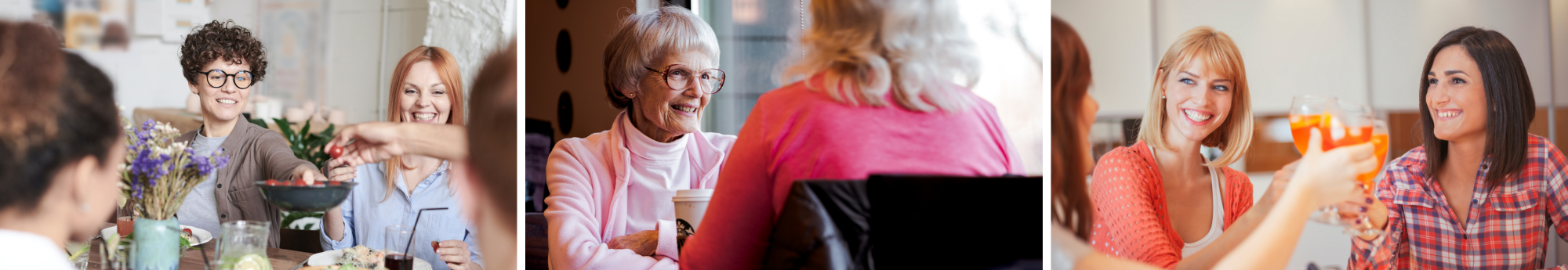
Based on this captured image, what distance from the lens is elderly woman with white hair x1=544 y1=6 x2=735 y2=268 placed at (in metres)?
2.21

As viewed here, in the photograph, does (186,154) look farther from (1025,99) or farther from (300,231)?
(1025,99)

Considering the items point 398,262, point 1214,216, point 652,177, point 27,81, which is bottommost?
point 398,262

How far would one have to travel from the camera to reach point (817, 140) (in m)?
2.10

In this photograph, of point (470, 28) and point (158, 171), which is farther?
point (470, 28)

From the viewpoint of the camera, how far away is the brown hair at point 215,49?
2.32m

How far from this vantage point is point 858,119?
2.11 meters

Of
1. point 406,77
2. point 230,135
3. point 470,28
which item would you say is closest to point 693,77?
point 470,28

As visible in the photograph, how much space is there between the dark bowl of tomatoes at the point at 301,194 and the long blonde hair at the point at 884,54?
121cm

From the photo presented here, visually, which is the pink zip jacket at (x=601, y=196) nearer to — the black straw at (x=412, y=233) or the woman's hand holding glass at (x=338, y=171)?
the black straw at (x=412, y=233)

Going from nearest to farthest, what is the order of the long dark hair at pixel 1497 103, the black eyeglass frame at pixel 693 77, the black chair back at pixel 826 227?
1. the black chair back at pixel 826 227
2. the black eyeglass frame at pixel 693 77
3. the long dark hair at pixel 1497 103

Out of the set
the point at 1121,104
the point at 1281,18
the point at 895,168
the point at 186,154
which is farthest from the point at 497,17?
the point at 1281,18

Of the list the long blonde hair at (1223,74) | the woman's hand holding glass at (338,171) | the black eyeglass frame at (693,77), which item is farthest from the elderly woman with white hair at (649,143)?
the long blonde hair at (1223,74)

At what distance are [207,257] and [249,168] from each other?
0.24m

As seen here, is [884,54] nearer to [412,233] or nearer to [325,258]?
[412,233]
